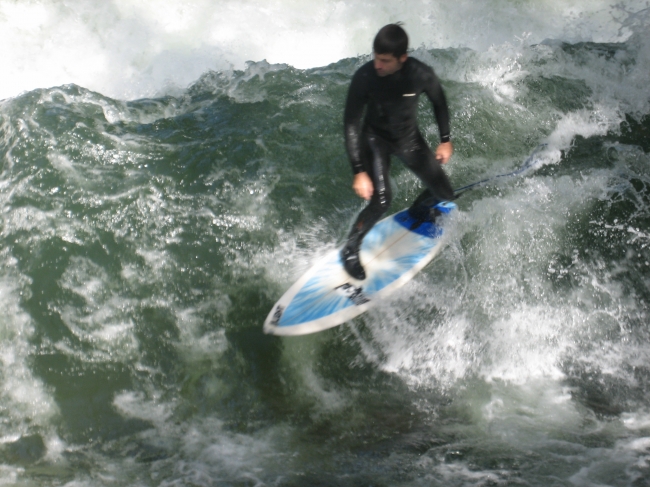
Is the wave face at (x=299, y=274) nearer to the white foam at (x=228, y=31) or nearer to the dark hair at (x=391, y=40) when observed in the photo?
the white foam at (x=228, y=31)

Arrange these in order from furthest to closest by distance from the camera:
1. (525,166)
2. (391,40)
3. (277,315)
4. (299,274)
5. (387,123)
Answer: (525,166) → (299,274) → (277,315) → (387,123) → (391,40)

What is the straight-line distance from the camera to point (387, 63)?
3.34 meters

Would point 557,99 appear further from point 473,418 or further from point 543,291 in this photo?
point 473,418

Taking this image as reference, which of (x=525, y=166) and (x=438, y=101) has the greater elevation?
(x=438, y=101)

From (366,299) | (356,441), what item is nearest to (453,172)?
(366,299)

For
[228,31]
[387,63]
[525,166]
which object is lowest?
[525,166]

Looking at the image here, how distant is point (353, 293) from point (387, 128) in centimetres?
131

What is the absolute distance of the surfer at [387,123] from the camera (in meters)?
3.45

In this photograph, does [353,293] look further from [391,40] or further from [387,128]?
[391,40]

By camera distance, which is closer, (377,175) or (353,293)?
(377,175)

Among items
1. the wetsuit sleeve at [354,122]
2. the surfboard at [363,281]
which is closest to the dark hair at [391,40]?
the wetsuit sleeve at [354,122]

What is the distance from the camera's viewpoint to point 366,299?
14.6ft

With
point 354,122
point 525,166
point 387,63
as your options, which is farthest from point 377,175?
point 525,166

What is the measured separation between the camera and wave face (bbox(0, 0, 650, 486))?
3.93 meters
